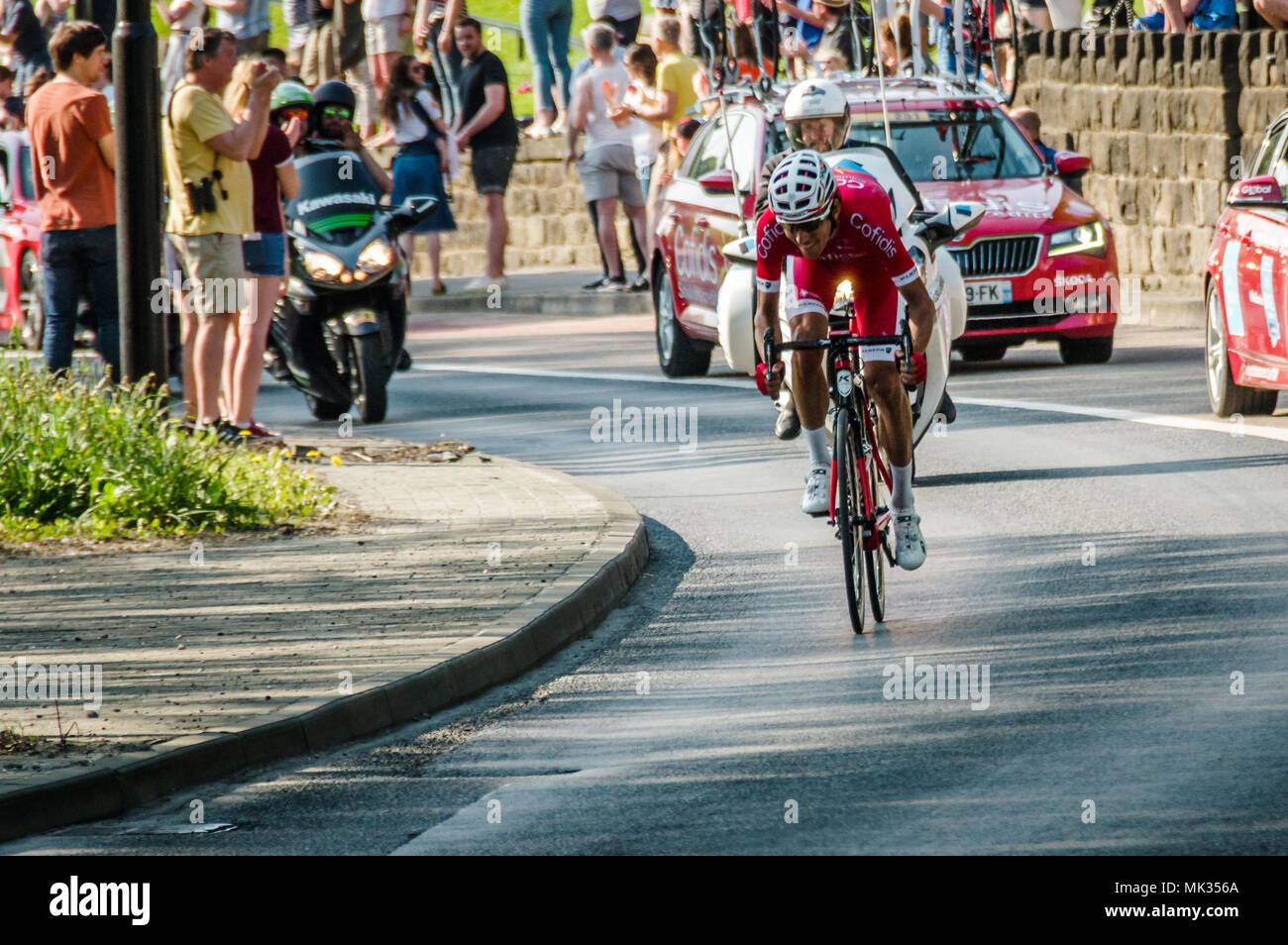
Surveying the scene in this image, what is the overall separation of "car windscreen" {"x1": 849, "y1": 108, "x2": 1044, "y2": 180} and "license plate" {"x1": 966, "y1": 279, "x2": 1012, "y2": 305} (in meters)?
1.06

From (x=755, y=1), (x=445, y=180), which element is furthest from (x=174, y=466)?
(x=445, y=180)

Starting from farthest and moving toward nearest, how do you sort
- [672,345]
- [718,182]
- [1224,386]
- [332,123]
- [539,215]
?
[539,215], [672,345], [718,182], [332,123], [1224,386]

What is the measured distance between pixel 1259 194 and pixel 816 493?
4394mm

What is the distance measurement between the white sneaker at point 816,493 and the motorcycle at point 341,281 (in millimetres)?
5784

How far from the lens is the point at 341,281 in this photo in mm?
15117

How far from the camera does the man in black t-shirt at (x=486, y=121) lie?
80.6ft

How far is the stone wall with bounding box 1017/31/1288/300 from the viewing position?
837 inches

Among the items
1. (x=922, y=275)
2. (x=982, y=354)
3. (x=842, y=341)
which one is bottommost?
(x=982, y=354)

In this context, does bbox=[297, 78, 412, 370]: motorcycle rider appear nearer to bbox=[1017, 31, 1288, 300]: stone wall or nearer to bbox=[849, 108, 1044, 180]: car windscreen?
bbox=[849, 108, 1044, 180]: car windscreen

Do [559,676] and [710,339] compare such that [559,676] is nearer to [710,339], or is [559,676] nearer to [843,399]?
[843,399]

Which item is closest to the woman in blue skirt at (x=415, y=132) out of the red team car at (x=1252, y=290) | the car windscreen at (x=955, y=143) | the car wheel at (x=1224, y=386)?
the car windscreen at (x=955, y=143)

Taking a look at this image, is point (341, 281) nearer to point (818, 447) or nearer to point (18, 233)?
point (818, 447)

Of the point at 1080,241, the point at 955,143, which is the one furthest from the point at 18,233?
the point at 1080,241
